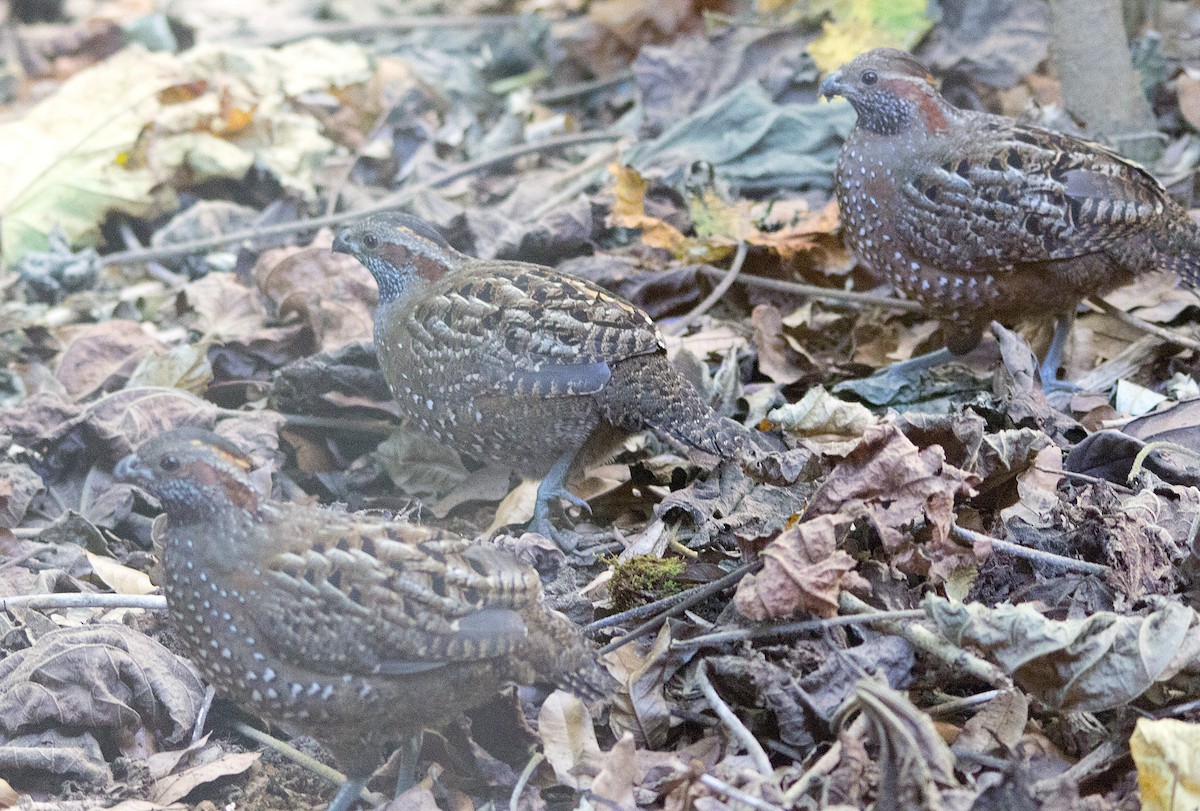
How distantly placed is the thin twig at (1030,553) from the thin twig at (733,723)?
0.88 metres

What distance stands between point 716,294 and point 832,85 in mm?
1071

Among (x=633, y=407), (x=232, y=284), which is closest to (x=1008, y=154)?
(x=633, y=407)

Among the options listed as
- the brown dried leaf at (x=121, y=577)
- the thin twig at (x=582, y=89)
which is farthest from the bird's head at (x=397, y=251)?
the thin twig at (x=582, y=89)

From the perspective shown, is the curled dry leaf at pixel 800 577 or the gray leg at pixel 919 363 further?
the gray leg at pixel 919 363

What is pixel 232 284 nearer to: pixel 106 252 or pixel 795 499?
pixel 106 252

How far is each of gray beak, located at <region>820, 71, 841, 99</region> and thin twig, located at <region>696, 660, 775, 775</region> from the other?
2893 millimetres

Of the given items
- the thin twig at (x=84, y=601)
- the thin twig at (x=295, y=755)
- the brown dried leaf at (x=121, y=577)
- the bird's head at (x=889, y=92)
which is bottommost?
the thin twig at (x=295, y=755)

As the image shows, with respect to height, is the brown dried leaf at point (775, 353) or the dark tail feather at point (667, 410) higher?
the dark tail feather at point (667, 410)

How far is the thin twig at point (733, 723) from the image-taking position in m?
3.37

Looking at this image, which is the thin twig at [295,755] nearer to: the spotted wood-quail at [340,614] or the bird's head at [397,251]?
the spotted wood-quail at [340,614]

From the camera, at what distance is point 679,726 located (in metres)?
3.79

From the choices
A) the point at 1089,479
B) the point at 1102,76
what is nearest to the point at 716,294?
the point at 1089,479

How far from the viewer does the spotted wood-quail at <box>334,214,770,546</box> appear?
4.70m

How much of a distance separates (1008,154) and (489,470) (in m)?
2.52
